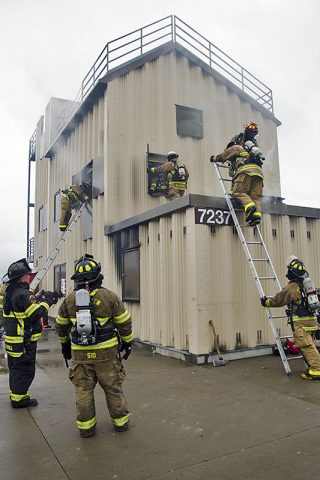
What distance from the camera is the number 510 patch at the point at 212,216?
6.20 meters

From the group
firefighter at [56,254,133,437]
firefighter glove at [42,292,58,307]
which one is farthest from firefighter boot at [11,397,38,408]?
firefighter glove at [42,292,58,307]

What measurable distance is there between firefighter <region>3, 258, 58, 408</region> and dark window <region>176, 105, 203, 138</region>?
7.13 meters

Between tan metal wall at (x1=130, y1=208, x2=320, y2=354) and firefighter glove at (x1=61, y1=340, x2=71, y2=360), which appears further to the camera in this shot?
tan metal wall at (x1=130, y1=208, x2=320, y2=354)

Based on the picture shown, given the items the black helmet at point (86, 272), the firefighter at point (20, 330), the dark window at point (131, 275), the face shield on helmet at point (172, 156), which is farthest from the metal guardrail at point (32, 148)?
the black helmet at point (86, 272)

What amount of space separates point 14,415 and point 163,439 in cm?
177

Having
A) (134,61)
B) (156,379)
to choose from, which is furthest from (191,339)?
(134,61)

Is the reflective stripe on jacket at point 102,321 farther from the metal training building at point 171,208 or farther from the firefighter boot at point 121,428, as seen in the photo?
the metal training building at point 171,208

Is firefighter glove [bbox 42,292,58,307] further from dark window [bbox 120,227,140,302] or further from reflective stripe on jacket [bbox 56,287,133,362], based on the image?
dark window [bbox 120,227,140,302]

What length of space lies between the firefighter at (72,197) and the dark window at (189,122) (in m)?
3.13

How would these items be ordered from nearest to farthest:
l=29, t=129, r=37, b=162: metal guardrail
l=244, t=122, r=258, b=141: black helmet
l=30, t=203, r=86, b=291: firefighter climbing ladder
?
l=244, t=122, r=258, b=141: black helmet → l=30, t=203, r=86, b=291: firefighter climbing ladder → l=29, t=129, r=37, b=162: metal guardrail

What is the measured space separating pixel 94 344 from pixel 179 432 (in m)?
1.15

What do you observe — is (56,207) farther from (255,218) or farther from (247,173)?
(255,218)

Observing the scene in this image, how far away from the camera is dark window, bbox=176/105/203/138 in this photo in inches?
409

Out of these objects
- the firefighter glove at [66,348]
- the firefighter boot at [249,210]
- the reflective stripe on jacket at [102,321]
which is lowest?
the firefighter glove at [66,348]
